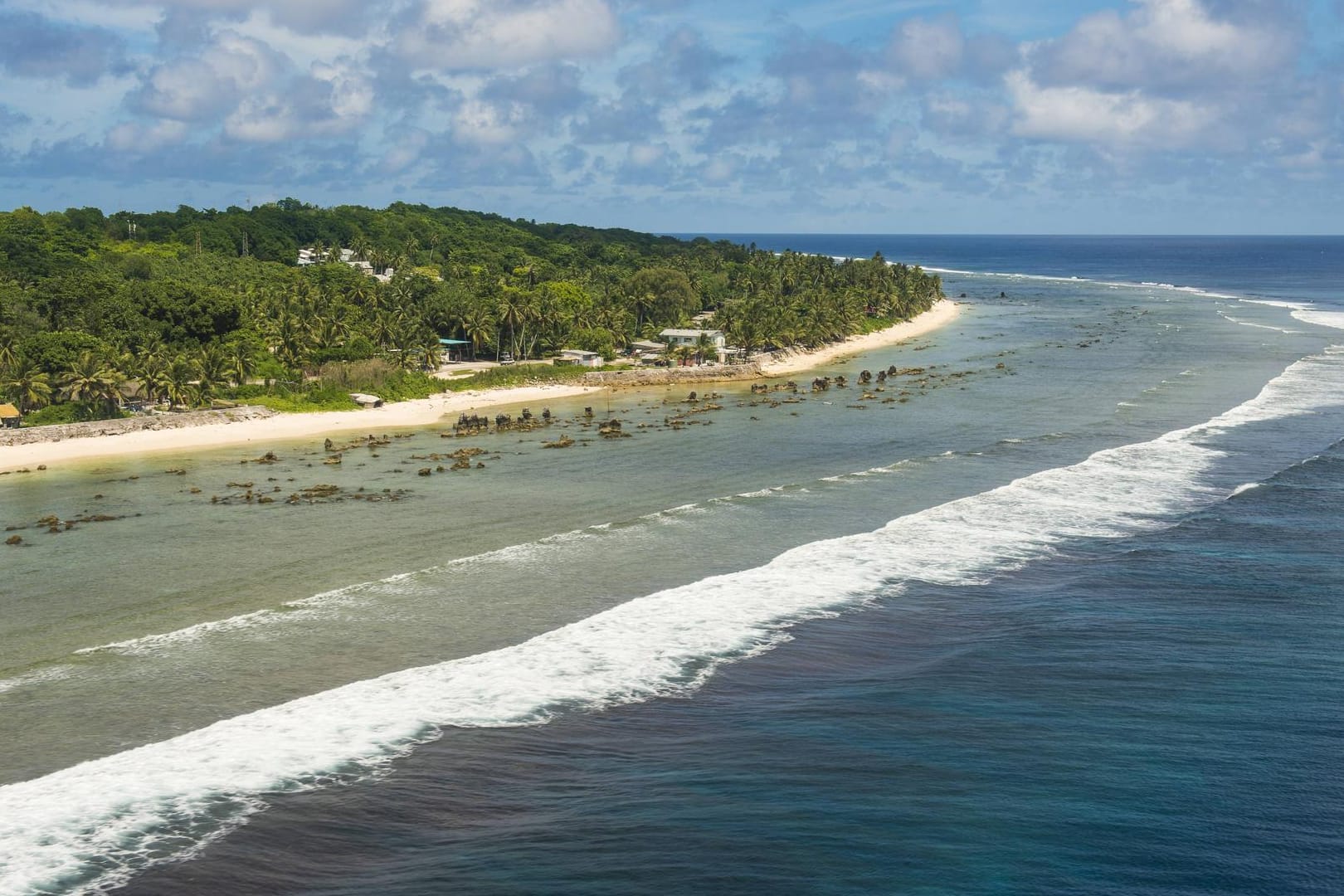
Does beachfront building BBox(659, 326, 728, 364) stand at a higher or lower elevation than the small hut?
higher

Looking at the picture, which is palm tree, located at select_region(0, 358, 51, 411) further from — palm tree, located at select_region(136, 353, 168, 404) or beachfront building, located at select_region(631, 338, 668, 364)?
beachfront building, located at select_region(631, 338, 668, 364)

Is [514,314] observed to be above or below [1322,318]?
above

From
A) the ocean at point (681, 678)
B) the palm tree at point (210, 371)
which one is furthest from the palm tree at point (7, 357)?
the ocean at point (681, 678)

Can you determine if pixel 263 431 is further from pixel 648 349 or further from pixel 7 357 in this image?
pixel 648 349

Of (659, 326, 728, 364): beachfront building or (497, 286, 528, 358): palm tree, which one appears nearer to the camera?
(497, 286, 528, 358): palm tree

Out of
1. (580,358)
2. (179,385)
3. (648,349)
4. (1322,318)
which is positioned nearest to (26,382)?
(179,385)

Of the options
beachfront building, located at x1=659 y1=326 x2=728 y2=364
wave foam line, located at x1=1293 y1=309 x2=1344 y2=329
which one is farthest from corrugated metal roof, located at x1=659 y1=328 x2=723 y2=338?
wave foam line, located at x1=1293 y1=309 x2=1344 y2=329

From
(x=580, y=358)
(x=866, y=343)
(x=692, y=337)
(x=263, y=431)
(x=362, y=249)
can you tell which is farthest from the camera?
(x=362, y=249)
